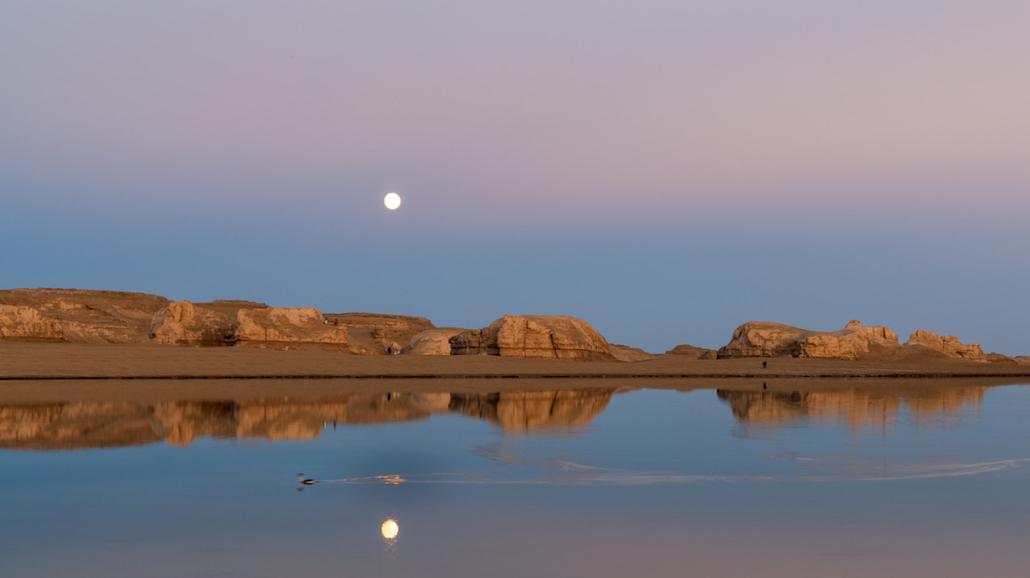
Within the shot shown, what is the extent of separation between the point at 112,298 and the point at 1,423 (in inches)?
3909

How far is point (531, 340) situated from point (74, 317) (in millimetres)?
42663

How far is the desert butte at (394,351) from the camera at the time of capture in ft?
104

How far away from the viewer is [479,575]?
5711mm

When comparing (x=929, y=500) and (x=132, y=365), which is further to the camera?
(x=132, y=365)

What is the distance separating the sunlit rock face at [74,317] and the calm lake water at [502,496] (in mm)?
22170

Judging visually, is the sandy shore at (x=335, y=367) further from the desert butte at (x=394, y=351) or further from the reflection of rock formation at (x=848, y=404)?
the reflection of rock formation at (x=848, y=404)

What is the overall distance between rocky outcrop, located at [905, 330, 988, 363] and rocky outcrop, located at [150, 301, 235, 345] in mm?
52227

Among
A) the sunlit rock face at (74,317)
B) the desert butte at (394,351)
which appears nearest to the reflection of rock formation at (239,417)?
the desert butte at (394,351)

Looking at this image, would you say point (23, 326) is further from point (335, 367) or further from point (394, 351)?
point (394, 351)

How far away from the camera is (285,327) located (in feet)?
139

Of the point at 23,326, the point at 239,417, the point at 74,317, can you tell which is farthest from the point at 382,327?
the point at 239,417

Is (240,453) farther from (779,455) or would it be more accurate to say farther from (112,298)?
(112,298)

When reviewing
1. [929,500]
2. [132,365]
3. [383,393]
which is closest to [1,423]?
[383,393]

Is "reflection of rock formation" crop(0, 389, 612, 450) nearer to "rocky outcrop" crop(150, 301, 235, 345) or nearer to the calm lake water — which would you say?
the calm lake water
